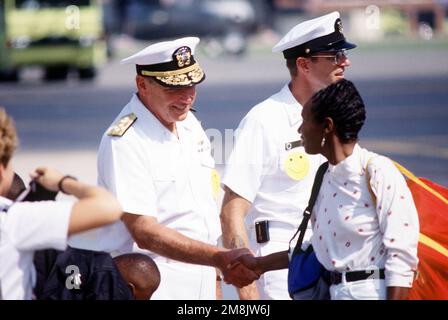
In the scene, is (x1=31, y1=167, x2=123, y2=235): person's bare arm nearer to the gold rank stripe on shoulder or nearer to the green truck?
the gold rank stripe on shoulder

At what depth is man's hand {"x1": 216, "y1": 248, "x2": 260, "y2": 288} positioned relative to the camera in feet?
17.6

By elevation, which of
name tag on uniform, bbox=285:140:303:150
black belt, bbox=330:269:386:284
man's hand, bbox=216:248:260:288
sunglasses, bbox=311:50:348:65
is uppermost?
sunglasses, bbox=311:50:348:65

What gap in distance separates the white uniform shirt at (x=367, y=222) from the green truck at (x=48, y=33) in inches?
982

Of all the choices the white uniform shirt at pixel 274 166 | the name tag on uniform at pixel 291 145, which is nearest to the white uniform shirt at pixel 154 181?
the white uniform shirt at pixel 274 166

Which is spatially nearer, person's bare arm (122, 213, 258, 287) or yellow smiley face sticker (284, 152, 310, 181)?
person's bare arm (122, 213, 258, 287)

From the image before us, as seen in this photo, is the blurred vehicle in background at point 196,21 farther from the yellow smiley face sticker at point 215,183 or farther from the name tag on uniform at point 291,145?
the yellow smiley face sticker at point 215,183

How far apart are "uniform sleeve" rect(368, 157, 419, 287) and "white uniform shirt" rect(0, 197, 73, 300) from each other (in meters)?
1.14

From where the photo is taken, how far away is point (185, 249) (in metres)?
5.41

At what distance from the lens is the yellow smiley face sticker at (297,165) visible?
6.14 metres

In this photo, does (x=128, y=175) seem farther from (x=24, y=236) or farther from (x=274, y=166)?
(x=24, y=236)

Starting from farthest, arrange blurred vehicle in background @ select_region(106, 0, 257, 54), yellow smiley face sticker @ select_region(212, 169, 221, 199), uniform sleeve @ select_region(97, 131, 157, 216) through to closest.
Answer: blurred vehicle in background @ select_region(106, 0, 257, 54), yellow smiley face sticker @ select_region(212, 169, 221, 199), uniform sleeve @ select_region(97, 131, 157, 216)

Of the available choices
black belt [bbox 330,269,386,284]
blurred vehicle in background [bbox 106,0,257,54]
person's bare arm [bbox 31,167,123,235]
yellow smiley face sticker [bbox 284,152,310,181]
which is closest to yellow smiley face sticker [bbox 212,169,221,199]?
yellow smiley face sticker [bbox 284,152,310,181]

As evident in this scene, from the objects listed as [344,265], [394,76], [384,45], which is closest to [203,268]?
[344,265]
